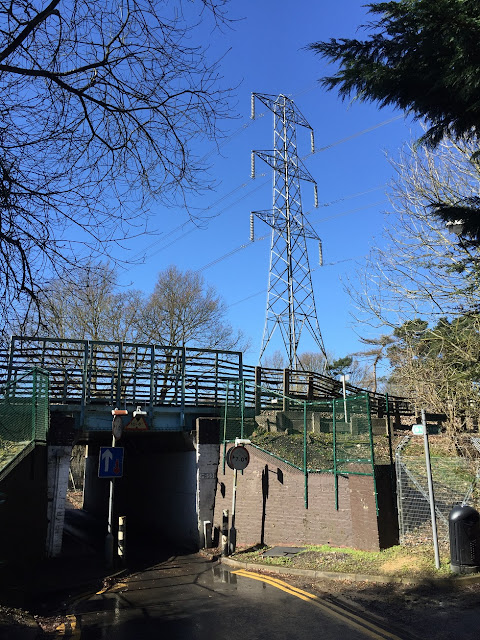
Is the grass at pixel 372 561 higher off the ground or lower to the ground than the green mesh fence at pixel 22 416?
lower

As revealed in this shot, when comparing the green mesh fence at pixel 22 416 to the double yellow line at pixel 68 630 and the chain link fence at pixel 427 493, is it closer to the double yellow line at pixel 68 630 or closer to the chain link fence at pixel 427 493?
the double yellow line at pixel 68 630

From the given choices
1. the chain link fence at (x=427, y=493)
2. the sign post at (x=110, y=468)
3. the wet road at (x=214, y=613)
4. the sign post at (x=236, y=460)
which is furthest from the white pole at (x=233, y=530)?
the chain link fence at (x=427, y=493)

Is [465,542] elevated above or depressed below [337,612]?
above

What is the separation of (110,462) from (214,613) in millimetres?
5855

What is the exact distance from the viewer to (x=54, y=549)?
13219mm

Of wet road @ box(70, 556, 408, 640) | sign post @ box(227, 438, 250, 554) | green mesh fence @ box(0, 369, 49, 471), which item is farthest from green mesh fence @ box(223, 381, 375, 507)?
green mesh fence @ box(0, 369, 49, 471)

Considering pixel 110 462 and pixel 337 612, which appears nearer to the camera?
pixel 337 612

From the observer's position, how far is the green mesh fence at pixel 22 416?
10.6 meters

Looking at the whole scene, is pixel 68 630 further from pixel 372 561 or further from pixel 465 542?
pixel 465 542

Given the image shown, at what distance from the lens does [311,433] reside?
14.8 metres

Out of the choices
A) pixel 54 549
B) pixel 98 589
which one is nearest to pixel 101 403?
pixel 54 549

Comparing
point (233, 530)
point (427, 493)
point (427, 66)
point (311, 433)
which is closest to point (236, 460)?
point (233, 530)

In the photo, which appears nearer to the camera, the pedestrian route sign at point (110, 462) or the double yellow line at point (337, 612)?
the double yellow line at point (337, 612)

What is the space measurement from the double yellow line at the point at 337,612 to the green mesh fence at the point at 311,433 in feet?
8.05
